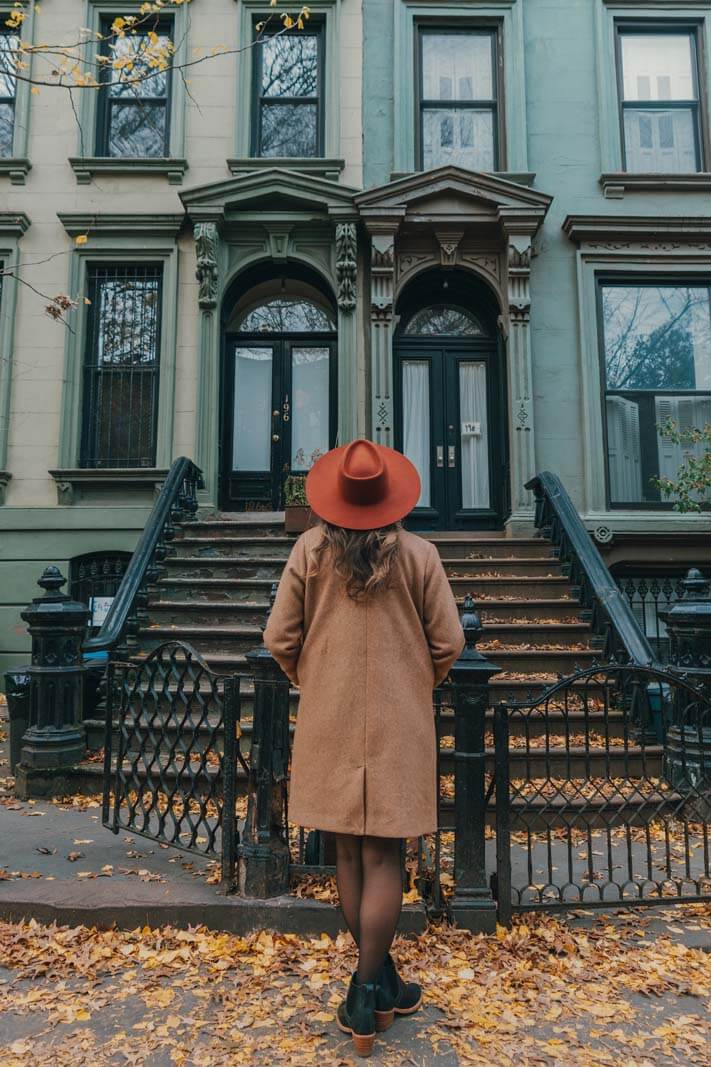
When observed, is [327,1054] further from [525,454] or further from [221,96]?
[221,96]

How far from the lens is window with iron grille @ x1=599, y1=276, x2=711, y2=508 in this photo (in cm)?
1015

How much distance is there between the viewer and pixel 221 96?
1060cm

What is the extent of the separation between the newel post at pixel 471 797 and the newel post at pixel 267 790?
0.89 meters

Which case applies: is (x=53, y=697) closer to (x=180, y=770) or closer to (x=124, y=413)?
(x=180, y=770)

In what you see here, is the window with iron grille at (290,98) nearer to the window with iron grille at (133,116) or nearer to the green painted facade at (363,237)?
the green painted facade at (363,237)

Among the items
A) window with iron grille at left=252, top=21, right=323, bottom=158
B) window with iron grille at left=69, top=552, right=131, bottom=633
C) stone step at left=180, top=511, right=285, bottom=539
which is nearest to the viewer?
stone step at left=180, top=511, right=285, bottom=539

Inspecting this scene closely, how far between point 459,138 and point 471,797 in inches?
392

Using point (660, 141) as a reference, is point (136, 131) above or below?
above

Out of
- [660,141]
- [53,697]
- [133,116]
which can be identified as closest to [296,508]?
[53,697]

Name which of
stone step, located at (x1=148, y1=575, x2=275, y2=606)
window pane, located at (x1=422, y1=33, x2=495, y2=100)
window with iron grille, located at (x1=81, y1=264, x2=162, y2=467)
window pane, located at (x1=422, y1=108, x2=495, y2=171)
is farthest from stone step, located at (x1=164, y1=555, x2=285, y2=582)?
window pane, located at (x1=422, y1=33, x2=495, y2=100)

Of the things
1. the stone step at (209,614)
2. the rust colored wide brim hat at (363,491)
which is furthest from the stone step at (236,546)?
the rust colored wide brim hat at (363,491)

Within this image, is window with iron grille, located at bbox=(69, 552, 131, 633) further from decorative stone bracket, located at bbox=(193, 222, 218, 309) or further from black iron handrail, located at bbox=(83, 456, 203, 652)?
decorative stone bracket, located at bbox=(193, 222, 218, 309)

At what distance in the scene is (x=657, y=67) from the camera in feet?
35.4

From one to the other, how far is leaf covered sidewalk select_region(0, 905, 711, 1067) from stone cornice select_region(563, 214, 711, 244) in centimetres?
894
